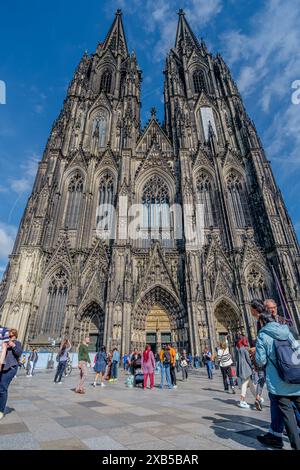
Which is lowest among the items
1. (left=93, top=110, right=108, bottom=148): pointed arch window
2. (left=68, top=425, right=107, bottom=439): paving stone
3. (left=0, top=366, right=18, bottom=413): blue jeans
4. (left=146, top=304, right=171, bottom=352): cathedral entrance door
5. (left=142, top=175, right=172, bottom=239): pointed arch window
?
(left=68, top=425, right=107, bottom=439): paving stone

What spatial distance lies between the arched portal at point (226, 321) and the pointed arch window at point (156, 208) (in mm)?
7453

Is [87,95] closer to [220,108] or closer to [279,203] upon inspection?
[220,108]

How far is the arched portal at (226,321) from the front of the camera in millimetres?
18688

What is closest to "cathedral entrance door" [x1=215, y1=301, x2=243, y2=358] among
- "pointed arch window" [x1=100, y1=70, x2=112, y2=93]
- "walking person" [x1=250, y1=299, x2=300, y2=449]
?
"walking person" [x1=250, y1=299, x2=300, y2=449]

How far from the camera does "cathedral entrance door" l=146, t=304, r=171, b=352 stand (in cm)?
1936

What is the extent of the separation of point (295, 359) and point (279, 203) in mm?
21584

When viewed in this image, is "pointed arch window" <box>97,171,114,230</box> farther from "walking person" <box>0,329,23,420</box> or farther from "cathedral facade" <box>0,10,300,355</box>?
"walking person" <box>0,329,23,420</box>

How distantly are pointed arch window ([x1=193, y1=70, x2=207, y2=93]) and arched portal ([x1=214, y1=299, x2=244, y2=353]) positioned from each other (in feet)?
87.3

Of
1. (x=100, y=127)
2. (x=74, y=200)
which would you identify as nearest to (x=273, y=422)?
(x=74, y=200)

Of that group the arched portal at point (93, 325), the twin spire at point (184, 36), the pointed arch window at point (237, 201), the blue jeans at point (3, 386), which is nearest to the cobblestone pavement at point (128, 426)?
the blue jeans at point (3, 386)

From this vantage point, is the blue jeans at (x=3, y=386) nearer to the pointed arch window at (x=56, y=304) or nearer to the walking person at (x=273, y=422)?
the walking person at (x=273, y=422)

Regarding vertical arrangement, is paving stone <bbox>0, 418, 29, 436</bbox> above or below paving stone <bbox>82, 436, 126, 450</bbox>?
above

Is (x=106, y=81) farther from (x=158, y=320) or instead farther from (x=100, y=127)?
(x=158, y=320)
